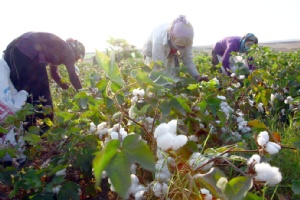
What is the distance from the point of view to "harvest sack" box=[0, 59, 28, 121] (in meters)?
2.56

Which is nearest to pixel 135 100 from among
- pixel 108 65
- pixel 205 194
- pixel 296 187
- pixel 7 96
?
pixel 108 65

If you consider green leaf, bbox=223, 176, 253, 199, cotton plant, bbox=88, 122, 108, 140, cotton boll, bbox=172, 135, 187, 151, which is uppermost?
cotton boll, bbox=172, 135, 187, 151

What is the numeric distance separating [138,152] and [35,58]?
9.10 feet

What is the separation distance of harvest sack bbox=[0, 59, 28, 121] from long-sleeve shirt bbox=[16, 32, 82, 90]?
0.84 feet

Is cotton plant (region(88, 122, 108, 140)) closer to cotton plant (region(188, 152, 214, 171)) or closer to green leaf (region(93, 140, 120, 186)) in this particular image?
cotton plant (region(188, 152, 214, 171))

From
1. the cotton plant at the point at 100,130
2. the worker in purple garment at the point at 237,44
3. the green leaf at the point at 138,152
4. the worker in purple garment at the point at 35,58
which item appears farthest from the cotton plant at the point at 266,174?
the worker in purple garment at the point at 237,44

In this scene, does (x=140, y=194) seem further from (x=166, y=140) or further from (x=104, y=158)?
(x=104, y=158)

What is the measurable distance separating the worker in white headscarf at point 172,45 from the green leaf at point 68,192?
1.31 m

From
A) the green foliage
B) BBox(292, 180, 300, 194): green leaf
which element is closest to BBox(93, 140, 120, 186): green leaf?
the green foliage

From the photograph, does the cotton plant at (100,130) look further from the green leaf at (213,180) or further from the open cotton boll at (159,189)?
the green leaf at (213,180)

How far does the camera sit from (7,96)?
8.77 ft

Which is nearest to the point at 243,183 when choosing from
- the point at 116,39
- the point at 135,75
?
the point at 135,75

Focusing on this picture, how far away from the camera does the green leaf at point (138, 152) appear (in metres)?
0.64

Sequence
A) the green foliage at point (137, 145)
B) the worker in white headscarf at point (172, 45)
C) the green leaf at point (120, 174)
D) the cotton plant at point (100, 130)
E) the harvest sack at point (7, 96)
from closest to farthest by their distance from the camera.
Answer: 1. the green leaf at point (120, 174)
2. the green foliage at point (137, 145)
3. the cotton plant at point (100, 130)
4. the harvest sack at point (7, 96)
5. the worker in white headscarf at point (172, 45)
